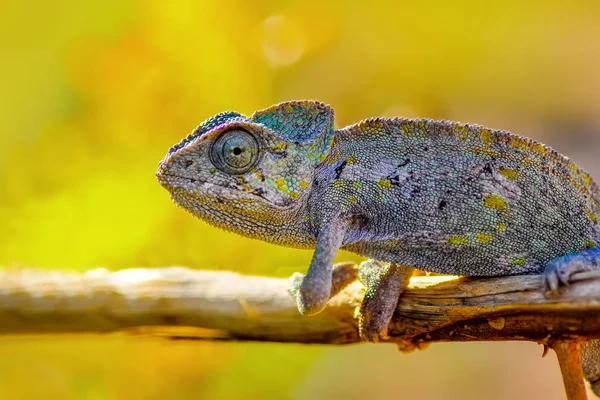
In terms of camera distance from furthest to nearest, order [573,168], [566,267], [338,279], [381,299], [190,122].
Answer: [190,122] → [338,279] → [381,299] → [573,168] → [566,267]

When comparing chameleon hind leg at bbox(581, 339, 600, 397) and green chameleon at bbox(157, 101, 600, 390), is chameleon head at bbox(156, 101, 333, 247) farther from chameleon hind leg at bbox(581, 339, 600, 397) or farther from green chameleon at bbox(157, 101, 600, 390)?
chameleon hind leg at bbox(581, 339, 600, 397)

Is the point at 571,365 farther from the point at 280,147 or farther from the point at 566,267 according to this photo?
the point at 280,147

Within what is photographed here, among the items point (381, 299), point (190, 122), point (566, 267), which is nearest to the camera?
point (566, 267)

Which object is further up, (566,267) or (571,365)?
(566,267)

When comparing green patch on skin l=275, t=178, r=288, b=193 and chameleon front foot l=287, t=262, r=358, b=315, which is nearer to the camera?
green patch on skin l=275, t=178, r=288, b=193

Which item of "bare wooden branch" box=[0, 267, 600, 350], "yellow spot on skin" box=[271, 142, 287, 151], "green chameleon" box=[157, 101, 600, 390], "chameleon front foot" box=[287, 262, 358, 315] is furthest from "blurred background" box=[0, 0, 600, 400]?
"yellow spot on skin" box=[271, 142, 287, 151]

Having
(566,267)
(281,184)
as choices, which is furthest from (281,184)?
(566,267)

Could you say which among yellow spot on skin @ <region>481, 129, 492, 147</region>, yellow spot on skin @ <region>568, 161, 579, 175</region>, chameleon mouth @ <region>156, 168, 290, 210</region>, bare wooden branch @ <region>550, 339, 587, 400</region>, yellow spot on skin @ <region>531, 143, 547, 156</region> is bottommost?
bare wooden branch @ <region>550, 339, 587, 400</region>

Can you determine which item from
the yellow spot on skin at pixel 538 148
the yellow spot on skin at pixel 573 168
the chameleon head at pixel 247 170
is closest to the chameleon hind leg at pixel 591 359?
the yellow spot on skin at pixel 573 168
